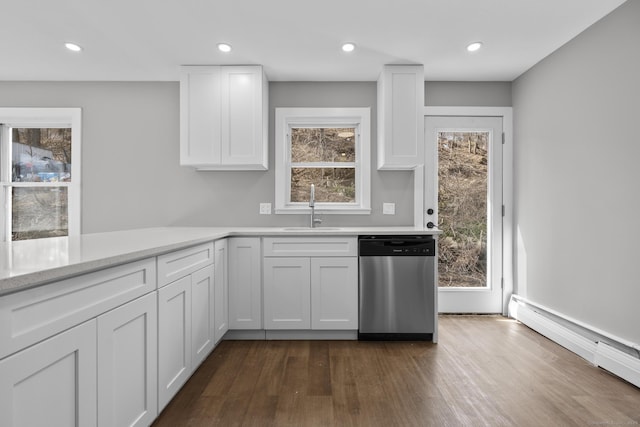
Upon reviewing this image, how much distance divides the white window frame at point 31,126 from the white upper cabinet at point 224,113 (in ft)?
4.00

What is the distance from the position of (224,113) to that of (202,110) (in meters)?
0.20

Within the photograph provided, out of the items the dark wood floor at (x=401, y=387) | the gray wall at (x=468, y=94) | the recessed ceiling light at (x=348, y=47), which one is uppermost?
the recessed ceiling light at (x=348, y=47)

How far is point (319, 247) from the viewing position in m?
2.79

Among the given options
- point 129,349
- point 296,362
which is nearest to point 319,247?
point 296,362

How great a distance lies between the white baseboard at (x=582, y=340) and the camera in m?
2.09

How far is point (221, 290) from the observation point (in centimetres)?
262

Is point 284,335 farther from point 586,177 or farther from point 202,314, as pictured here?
point 586,177

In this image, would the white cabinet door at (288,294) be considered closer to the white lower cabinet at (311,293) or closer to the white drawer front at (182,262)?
the white lower cabinet at (311,293)

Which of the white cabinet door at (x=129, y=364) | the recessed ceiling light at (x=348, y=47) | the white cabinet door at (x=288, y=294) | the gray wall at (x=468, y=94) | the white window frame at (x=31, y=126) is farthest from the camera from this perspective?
the gray wall at (x=468, y=94)

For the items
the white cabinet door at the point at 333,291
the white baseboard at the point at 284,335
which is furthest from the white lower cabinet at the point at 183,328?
the white cabinet door at the point at 333,291

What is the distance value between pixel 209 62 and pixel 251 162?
938 millimetres

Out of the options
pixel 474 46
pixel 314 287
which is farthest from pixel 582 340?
pixel 474 46

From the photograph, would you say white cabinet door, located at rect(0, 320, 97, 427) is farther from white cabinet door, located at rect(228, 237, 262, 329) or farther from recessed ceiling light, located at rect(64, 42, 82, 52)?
recessed ceiling light, located at rect(64, 42, 82, 52)

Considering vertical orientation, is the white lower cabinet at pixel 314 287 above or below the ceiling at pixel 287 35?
below
